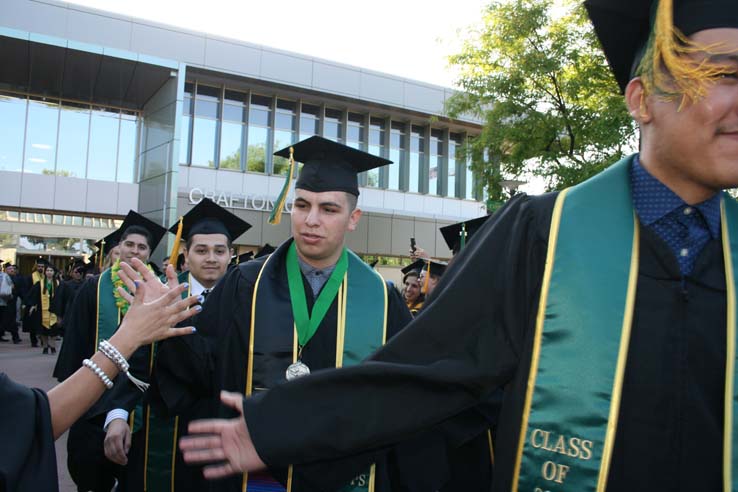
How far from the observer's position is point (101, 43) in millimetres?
16875

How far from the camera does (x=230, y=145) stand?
20516 mm

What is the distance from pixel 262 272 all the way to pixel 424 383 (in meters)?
1.77

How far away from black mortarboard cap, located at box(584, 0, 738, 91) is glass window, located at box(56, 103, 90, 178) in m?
19.7

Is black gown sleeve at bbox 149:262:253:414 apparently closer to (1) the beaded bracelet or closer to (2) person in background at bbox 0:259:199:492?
(2) person in background at bbox 0:259:199:492

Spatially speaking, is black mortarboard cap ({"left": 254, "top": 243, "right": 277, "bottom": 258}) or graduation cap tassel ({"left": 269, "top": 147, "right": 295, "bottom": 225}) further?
black mortarboard cap ({"left": 254, "top": 243, "right": 277, "bottom": 258})

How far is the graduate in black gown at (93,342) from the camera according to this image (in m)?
4.25

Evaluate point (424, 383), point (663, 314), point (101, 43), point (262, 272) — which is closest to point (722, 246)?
point (663, 314)

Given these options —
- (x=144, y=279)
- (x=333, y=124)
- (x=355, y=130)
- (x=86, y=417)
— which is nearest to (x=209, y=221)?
(x=86, y=417)

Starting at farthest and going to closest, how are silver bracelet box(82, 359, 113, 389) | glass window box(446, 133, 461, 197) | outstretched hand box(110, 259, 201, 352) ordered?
1. glass window box(446, 133, 461, 197)
2. outstretched hand box(110, 259, 201, 352)
3. silver bracelet box(82, 359, 113, 389)

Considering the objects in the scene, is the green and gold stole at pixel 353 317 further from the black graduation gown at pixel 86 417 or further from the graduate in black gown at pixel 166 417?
the black graduation gown at pixel 86 417

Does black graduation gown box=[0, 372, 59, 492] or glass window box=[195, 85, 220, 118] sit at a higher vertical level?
glass window box=[195, 85, 220, 118]

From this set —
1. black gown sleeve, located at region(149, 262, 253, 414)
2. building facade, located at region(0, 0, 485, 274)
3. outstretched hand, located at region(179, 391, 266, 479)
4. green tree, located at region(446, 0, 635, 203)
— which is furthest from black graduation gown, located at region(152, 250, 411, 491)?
building facade, located at region(0, 0, 485, 274)

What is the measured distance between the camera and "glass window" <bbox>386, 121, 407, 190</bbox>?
76.4ft

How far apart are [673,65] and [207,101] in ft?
66.2
